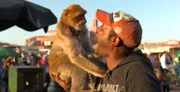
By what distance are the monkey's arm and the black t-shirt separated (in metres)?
1.89

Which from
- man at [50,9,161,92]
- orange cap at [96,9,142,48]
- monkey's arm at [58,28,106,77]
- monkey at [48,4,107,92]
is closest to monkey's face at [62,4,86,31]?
monkey at [48,4,107,92]

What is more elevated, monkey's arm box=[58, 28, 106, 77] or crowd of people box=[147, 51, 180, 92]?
monkey's arm box=[58, 28, 106, 77]

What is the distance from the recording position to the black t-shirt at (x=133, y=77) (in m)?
1.64

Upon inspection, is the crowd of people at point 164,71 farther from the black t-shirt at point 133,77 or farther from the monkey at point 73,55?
the black t-shirt at point 133,77

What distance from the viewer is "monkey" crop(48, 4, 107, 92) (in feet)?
13.3

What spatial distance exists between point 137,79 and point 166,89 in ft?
29.7

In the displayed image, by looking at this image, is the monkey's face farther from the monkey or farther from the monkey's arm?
the monkey's arm

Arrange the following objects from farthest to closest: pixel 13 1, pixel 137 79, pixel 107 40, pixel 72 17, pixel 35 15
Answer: pixel 35 15, pixel 13 1, pixel 72 17, pixel 107 40, pixel 137 79

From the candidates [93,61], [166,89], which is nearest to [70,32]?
[93,61]

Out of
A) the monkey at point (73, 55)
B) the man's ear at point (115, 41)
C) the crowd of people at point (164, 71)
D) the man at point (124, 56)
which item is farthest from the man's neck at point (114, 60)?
the crowd of people at point (164, 71)

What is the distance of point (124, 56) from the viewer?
2.01m

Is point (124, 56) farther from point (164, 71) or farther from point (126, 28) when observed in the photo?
point (164, 71)

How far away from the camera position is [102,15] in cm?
208

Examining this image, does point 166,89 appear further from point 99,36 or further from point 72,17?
point 99,36
